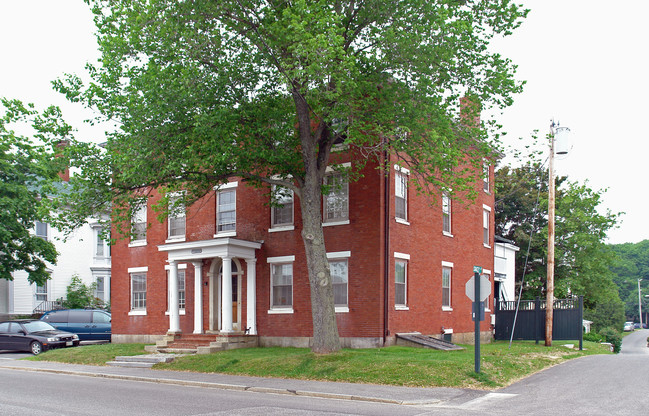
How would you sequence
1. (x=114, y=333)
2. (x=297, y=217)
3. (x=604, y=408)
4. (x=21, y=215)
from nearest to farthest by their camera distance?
(x=604, y=408), (x=297, y=217), (x=114, y=333), (x=21, y=215)

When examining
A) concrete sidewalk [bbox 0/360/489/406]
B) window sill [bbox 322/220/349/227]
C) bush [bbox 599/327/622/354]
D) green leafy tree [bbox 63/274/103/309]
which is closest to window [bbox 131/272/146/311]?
concrete sidewalk [bbox 0/360/489/406]

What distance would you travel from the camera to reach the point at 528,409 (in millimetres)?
11852

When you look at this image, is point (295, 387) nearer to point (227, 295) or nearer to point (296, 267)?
point (296, 267)

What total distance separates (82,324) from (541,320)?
21643mm

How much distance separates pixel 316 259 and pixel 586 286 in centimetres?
2690

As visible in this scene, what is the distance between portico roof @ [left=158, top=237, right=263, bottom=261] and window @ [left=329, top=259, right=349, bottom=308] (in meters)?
3.34

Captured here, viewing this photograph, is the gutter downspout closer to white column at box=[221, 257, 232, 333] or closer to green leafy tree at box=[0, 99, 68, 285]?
white column at box=[221, 257, 232, 333]

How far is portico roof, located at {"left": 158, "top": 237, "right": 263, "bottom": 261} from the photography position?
23219 millimetres

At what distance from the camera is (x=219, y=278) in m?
26.0

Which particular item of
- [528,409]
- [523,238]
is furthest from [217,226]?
[523,238]

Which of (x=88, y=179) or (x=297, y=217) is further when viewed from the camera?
(x=297, y=217)

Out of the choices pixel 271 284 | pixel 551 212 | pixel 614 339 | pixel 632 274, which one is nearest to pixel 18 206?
pixel 271 284

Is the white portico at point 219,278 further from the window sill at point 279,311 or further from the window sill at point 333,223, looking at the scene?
the window sill at point 333,223

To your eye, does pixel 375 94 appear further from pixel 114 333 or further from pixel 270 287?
pixel 114 333
